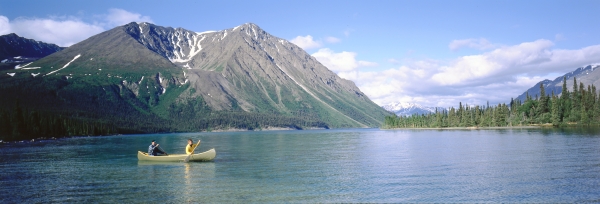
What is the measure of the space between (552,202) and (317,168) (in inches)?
1083

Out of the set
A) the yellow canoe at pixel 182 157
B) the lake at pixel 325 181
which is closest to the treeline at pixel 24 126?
the lake at pixel 325 181

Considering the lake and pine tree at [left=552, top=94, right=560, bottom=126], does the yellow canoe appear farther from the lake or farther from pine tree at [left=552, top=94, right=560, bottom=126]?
pine tree at [left=552, top=94, right=560, bottom=126]

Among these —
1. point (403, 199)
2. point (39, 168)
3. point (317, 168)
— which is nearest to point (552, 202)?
point (403, 199)

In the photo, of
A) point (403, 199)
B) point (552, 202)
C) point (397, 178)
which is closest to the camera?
point (552, 202)

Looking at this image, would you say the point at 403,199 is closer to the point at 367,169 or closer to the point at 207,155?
the point at 367,169

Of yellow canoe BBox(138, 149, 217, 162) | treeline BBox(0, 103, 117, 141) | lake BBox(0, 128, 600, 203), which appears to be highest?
treeline BBox(0, 103, 117, 141)

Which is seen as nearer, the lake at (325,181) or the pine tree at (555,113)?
the lake at (325,181)

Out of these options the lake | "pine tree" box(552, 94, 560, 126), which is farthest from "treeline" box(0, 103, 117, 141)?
"pine tree" box(552, 94, 560, 126)

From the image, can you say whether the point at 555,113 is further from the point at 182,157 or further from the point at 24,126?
the point at 24,126

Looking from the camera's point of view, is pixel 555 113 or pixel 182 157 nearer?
pixel 182 157

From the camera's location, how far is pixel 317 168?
51.7 m

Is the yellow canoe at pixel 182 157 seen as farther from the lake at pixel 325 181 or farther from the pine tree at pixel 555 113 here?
the pine tree at pixel 555 113

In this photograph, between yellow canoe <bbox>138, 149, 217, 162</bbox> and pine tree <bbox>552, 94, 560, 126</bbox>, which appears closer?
yellow canoe <bbox>138, 149, 217, 162</bbox>

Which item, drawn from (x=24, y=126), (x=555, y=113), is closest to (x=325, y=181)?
(x=24, y=126)
